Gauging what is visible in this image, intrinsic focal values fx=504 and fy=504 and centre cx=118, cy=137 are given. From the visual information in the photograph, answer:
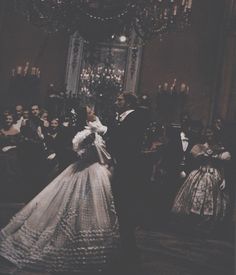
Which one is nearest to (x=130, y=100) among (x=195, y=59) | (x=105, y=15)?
(x=105, y=15)

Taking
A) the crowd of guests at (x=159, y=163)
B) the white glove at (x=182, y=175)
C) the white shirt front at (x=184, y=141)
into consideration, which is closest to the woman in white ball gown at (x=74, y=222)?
the crowd of guests at (x=159, y=163)

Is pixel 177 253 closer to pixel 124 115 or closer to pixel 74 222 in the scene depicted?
pixel 74 222

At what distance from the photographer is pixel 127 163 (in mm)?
4438

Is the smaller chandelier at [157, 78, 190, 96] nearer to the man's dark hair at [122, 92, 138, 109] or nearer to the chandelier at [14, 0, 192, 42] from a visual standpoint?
the chandelier at [14, 0, 192, 42]

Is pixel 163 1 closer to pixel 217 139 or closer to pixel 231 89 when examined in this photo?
pixel 217 139

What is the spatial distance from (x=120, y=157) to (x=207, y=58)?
5838mm

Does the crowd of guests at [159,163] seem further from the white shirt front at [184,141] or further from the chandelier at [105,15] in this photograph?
the chandelier at [105,15]

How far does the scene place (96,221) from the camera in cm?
416

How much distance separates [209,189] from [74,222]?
9.11ft

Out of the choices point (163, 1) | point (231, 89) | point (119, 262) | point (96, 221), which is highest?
point (163, 1)

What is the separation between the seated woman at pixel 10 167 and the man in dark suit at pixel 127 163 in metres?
2.03

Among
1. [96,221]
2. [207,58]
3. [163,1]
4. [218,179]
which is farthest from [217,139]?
[207,58]

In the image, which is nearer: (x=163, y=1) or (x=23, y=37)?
(x=163, y=1)

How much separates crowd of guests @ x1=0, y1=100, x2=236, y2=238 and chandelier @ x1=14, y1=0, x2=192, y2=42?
1.18 metres
